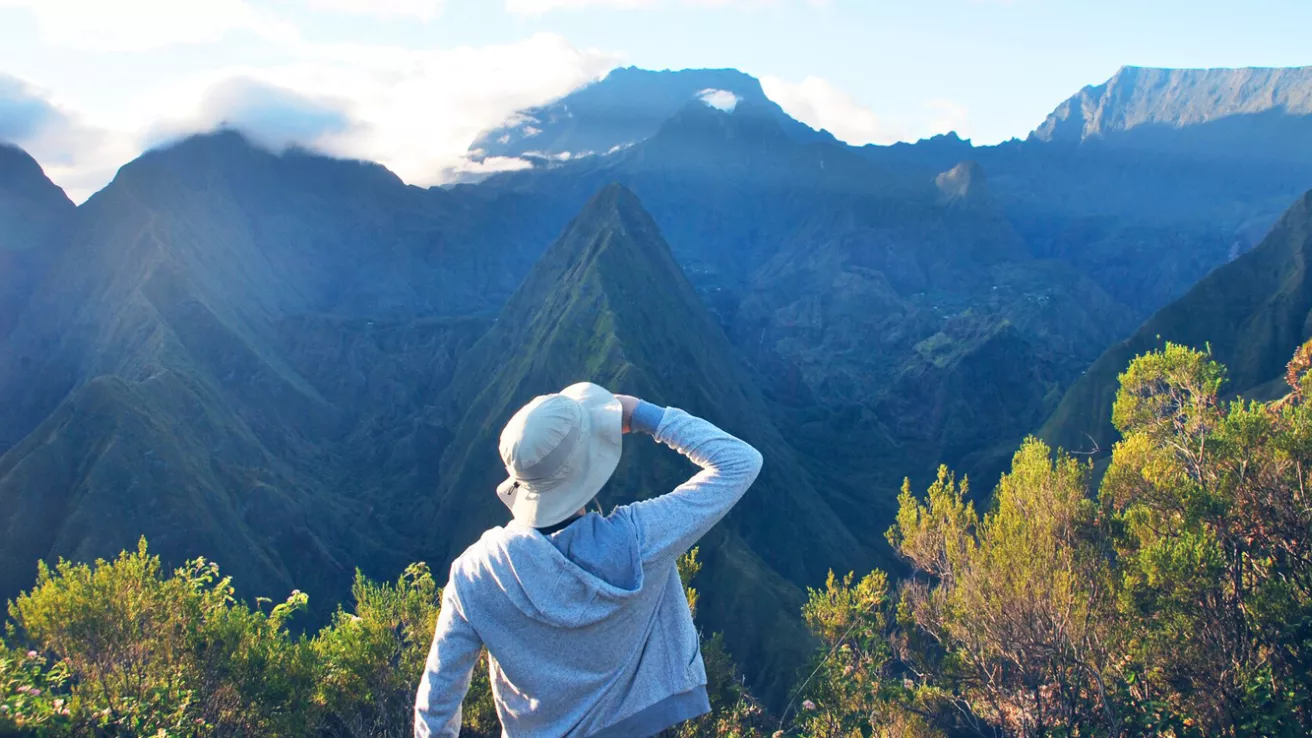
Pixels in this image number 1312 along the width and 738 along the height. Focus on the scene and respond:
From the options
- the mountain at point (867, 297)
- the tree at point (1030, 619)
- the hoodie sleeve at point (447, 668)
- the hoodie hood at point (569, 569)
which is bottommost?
the mountain at point (867, 297)

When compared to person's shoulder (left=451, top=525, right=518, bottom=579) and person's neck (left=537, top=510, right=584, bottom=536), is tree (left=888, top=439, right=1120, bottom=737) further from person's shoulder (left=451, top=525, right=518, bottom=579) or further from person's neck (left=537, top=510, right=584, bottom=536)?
person's shoulder (left=451, top=525, right=518, bottom=579)

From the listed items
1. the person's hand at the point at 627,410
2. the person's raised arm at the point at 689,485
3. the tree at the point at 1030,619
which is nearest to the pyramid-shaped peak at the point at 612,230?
the tree at the point at 1030,619

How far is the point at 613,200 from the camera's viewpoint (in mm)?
97188

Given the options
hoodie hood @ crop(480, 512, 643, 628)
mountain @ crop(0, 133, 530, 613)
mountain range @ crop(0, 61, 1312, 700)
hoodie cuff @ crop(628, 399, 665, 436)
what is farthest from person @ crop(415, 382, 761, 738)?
mountain @ crop(0, 133, 530, 613)

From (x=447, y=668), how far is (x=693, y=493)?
121 cm

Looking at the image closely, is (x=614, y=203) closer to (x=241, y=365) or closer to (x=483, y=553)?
(x=241, y=365)

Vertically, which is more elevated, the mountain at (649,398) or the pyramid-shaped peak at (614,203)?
the pyramid-shaped peak at (614,203)

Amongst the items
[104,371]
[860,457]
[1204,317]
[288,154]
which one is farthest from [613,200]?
[288,154]

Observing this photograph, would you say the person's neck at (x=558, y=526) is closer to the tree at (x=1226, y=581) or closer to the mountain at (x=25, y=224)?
Answer: the tree at (x=1226, y=581)

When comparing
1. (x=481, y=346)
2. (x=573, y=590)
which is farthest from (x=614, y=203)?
(x=573, y=590)

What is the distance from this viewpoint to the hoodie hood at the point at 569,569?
3104 millimetres

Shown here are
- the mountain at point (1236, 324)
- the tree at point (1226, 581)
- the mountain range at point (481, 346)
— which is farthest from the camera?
the mountain at point (1236, 324)

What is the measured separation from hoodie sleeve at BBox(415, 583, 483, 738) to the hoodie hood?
27 cm

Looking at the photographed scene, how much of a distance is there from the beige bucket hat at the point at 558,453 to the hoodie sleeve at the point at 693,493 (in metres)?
0.25
